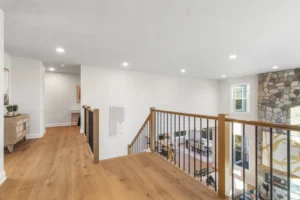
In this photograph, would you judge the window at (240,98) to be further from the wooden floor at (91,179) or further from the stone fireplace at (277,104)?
the wooden floor at (91,179)

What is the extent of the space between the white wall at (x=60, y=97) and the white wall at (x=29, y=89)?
69.9 inches

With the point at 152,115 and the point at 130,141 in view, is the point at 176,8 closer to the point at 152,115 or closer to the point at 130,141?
the point at 152,115

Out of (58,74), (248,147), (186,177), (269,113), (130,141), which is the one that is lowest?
(248,147)

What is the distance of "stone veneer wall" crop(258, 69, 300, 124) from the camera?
5.24m

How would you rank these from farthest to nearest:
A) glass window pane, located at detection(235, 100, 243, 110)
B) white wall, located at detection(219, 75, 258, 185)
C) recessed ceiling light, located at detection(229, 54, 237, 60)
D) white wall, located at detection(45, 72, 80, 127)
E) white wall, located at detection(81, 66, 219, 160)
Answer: glass window pane, located at detection(235, 100, 243, 110), white wall, located at detection(219, 75, 258, 185), white wall, located at detection(45, 72, 80, 127), white wall, located at detection(81, 66, 219, 160), recessed ceiling light, located at detection(229, 54, 237, 60)

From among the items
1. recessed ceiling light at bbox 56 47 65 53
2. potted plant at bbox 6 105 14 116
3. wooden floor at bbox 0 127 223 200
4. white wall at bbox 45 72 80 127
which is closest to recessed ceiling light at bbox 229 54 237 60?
wooden floor at bbox 0 127 223 200

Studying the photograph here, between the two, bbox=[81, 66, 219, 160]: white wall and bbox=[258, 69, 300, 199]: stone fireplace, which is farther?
bbox=[258, 69, 300, 199]: stone fireplace

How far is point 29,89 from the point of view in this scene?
152 inches

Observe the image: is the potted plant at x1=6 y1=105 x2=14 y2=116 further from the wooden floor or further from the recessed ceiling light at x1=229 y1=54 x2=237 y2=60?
the recessed ceiling light at x1=229 y1=54 x2=237 y2=60

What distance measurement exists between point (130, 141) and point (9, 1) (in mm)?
4786

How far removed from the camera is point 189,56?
150 inches

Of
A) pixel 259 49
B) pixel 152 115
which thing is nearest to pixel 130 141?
pixel 152 115

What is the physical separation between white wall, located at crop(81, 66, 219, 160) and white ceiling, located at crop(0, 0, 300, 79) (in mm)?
1338

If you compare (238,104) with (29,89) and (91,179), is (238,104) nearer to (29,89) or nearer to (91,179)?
(91,179)
